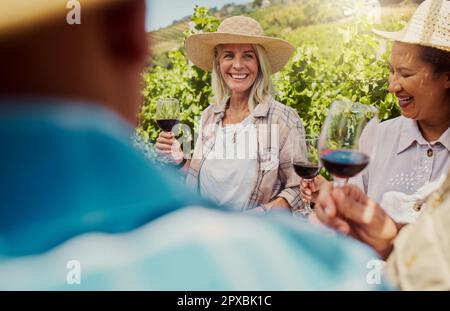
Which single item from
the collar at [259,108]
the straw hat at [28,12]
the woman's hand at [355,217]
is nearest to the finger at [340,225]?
the woman's hand at [355,217]

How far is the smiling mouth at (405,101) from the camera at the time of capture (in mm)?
1927

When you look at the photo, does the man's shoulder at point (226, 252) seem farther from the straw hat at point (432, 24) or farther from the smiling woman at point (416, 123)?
the straw hat at point (432, 24)

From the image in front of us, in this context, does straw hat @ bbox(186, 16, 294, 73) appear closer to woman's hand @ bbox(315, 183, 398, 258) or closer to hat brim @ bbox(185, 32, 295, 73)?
hat brim @ bbox(185, 32, 295, 73)

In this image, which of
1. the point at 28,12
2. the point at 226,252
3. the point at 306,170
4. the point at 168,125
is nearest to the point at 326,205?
the point at 306,170

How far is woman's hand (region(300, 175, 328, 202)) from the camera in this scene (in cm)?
184

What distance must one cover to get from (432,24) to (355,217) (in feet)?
2.12

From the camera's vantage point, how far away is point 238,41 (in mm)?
1913

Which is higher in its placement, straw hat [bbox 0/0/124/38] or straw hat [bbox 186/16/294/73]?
straw hat [bbox 0/0/124/38]

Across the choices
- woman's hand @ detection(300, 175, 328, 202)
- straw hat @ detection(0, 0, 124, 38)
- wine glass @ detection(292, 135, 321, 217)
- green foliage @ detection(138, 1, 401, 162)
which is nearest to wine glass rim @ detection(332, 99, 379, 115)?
green foliage @ detection(138, 1, 401, 162)

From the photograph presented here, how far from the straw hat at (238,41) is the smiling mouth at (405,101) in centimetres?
38

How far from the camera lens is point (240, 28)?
189 cm

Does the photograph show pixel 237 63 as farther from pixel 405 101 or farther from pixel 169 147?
pixel 405 101

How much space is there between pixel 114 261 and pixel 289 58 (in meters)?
0.84

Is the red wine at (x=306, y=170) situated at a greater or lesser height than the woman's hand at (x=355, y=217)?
greater
